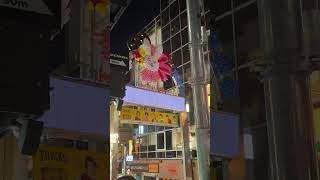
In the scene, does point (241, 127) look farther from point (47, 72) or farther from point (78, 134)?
point (47, 72)

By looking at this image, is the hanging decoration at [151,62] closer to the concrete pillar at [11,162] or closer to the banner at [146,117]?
the banner at [146,117]

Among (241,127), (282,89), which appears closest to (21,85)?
(282,89)

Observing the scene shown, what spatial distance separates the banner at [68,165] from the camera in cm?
414

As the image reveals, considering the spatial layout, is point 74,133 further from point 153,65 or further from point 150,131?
point 150,131

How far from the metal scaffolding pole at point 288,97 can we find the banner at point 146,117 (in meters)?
16.1

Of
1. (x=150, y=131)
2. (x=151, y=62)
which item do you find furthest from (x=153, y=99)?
(x=150, y=131)

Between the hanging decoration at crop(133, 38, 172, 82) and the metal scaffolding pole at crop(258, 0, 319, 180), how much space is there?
43.6 ft

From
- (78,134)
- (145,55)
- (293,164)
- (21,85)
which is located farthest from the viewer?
(145,55)

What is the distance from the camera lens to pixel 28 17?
3.46m

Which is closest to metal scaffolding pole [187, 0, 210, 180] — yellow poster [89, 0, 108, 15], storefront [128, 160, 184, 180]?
yellow poster [89, 0, 108, 15]

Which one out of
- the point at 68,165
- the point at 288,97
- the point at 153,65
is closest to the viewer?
the point at 288,97

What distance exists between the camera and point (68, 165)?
4.38 metres

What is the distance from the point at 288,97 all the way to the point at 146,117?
17.0 meters

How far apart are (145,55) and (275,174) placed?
13.6 meters
